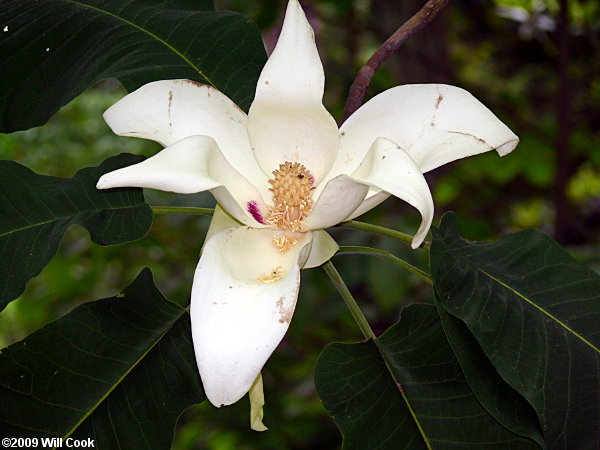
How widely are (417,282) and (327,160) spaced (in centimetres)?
122

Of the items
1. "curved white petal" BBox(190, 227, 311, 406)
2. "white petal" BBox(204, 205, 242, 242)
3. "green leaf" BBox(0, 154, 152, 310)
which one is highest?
"curved white petal" BBox(190, 227, 311, 406)

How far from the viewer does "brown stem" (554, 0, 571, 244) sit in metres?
1.85

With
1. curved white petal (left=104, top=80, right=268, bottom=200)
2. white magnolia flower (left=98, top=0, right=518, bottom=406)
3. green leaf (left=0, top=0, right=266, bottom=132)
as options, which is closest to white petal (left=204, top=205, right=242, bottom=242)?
white magnolia flower (left=98, top=0, right=518, bottom=406)

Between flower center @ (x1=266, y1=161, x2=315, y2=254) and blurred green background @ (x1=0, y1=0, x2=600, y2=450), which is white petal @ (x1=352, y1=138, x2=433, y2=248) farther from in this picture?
blurred green background @ (x1=0, y1=0, x2=600, y2=450)

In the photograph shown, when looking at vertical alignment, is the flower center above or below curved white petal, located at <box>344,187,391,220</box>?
below

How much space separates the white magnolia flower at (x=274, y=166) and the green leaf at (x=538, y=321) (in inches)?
5.2

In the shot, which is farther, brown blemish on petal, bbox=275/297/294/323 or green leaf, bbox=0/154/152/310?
green leaf, bbox=0/154/152/310

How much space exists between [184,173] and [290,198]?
0.20 metres

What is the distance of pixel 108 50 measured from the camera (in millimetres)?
980

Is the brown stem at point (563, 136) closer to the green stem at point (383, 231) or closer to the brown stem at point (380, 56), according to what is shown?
the brown stem at point (380, 56)

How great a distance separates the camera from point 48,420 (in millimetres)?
864

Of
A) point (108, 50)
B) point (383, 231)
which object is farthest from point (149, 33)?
point (383, 231)

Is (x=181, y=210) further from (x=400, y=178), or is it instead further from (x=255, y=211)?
(x=400, y=178)

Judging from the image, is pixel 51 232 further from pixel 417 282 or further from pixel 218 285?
pixel 417 282
